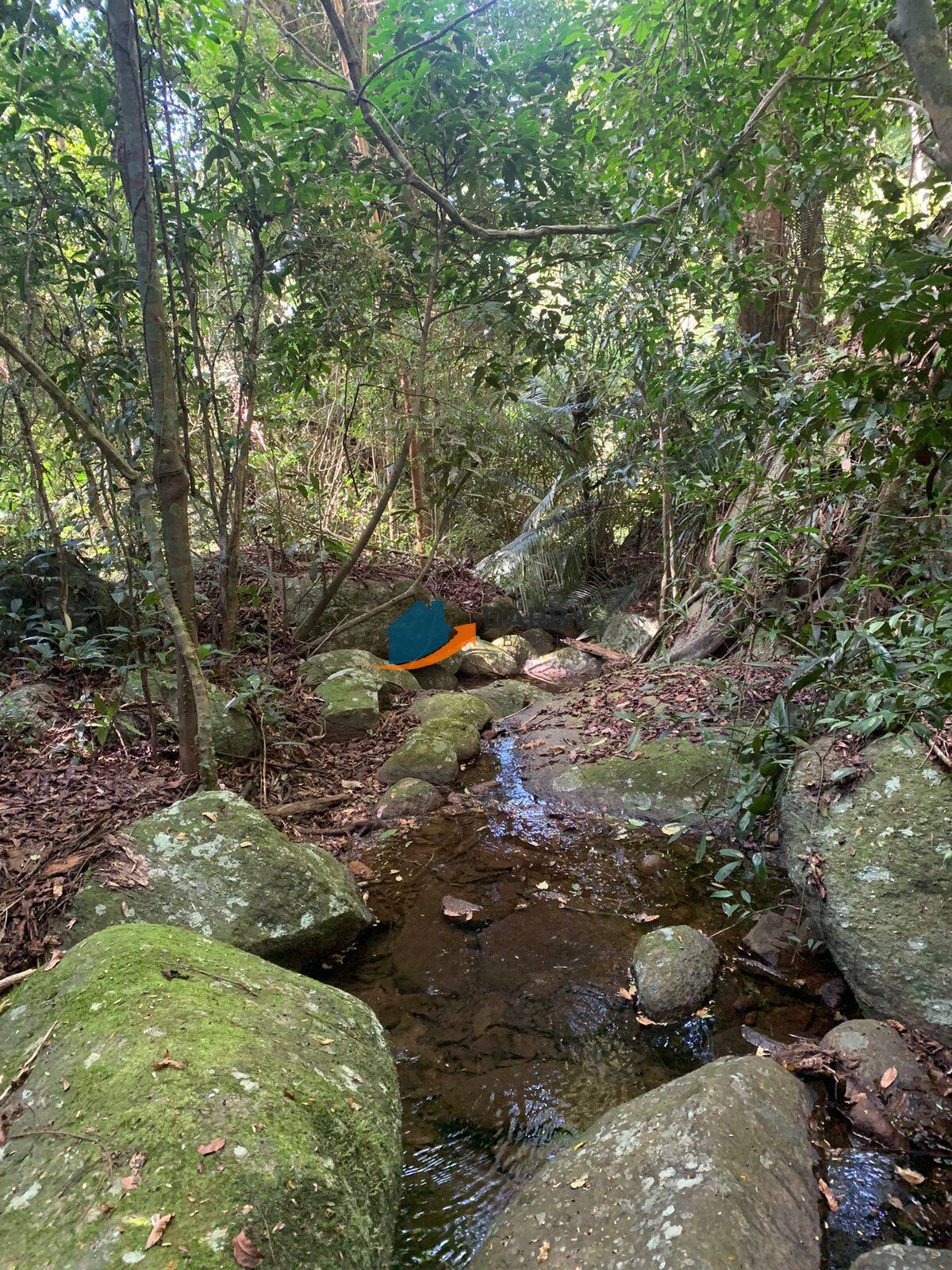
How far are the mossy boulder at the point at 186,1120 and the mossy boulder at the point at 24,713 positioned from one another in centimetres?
195

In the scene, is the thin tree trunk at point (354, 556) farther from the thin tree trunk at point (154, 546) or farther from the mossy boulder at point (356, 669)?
the thin tree trunk at point (154, 546)

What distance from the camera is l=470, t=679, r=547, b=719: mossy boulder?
5.91 metres

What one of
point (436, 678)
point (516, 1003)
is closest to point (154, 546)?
point (516, 1003)

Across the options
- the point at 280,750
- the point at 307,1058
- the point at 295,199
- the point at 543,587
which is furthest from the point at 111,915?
the point at 543,587

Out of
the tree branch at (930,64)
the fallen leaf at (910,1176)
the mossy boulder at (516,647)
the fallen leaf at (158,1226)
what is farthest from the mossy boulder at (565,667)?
the fallen leaf at (158,1226)

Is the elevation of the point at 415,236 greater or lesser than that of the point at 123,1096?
greater

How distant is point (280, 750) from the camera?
431cm

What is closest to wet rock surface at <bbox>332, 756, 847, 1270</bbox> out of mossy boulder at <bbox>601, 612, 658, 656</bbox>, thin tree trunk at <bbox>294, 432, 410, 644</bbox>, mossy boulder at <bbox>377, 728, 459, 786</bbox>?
mossy boulder at <bbox>377, 728, 459, 786</bbox>

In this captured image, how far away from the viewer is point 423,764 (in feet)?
14.8

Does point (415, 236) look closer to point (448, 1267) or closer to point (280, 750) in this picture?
point (280, 750)

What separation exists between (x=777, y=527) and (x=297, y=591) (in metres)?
4.04

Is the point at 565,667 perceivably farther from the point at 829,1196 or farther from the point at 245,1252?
the point at 245,1252

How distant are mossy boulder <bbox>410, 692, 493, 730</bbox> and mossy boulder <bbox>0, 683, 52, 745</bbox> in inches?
99.2

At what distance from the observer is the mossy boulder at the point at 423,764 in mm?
4469
